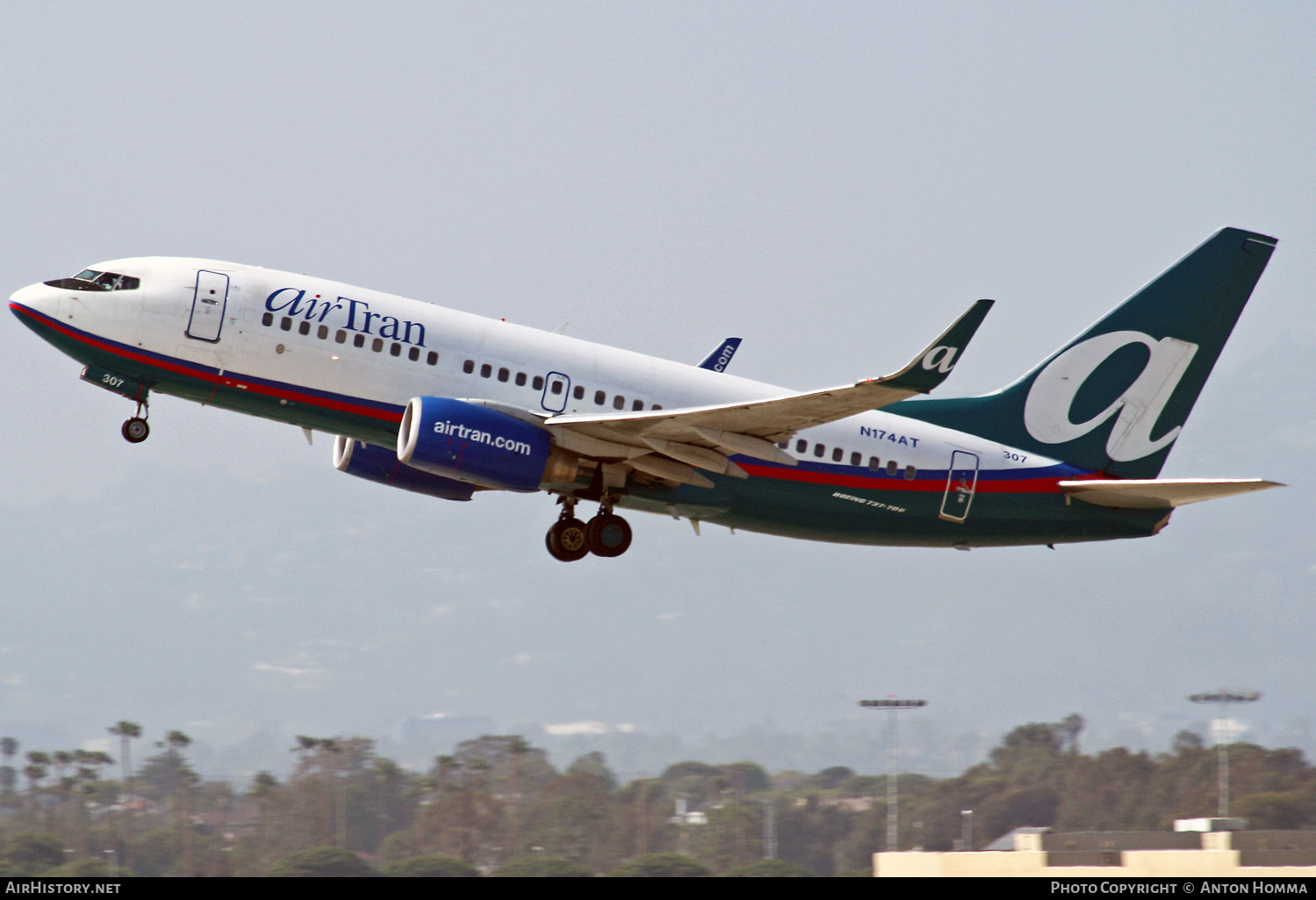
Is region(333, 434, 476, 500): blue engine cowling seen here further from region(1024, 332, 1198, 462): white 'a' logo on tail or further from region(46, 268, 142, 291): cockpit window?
region(1024, 332, 1198, 462): white 'a' logo on tail

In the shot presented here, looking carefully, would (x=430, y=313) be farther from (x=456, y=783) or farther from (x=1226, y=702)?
(x=1226, y=702)

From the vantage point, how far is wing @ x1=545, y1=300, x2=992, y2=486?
25.3 meters

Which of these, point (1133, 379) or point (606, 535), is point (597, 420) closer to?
point (606, 535)

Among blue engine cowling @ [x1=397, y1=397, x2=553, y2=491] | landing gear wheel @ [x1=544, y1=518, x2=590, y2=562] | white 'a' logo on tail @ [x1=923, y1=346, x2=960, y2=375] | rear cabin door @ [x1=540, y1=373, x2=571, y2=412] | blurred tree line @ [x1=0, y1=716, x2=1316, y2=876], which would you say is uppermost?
rear cabin door @ [x1=540, y1=373, x2=571, y2=412]

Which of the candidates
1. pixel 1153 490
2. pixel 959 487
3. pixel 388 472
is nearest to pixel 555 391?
pixel 388 472

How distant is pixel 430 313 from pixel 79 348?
24.3 ft

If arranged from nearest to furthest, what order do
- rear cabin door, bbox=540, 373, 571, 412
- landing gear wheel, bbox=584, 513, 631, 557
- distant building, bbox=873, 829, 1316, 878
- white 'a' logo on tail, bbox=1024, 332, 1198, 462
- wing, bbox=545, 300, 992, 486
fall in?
wing, bbox=545, 300, 992, 486, rear cabin door, bbox=540, 373, 571, 412, landing gear wheel, bbox=584, 513, 631, 557, white 'a' logo on tail, bbox=1024, 332, 1198, 462, distant building, bbox=873, 829, 1316, 878

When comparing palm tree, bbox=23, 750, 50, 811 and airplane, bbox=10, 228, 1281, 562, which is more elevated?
airplane, bbox=10, 228, 1281, 562

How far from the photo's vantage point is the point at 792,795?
3681 inches

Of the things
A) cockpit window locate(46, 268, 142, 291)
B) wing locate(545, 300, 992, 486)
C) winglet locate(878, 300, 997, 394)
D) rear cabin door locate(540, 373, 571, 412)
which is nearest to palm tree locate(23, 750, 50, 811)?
cockpit window locate(46, 268, 142, 291)

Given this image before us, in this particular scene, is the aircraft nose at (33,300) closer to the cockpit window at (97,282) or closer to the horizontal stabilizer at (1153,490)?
the cockpit window at (97,282)

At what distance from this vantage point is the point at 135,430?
3030cm

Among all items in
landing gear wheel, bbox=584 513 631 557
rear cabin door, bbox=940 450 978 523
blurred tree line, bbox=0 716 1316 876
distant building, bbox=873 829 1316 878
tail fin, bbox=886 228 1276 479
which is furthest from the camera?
blurred tree line, bbox=0 716 1316 876
